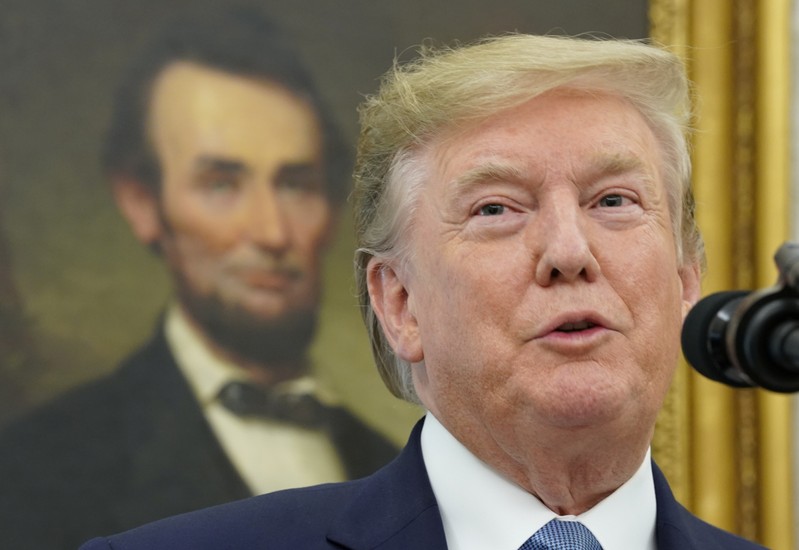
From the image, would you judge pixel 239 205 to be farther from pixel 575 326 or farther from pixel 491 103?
pixel 575 326

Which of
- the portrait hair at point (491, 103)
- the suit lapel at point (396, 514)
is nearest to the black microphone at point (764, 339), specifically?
the suit lapel at point (396, 514)

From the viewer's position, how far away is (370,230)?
2785 millimetres

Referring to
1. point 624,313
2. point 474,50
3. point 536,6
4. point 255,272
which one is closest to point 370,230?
point 474,50

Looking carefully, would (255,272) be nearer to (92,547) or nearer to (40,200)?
(40,200)

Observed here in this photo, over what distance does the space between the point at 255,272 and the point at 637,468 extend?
2.01 m

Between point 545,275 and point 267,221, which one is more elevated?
point 545,275

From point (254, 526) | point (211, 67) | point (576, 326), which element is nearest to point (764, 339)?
point (576, 326)

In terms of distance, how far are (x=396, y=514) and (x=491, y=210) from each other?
2.06ft

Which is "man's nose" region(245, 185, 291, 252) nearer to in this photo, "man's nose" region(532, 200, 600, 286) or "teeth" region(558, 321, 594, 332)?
"man's nose" region(532, 200, 600, 286)

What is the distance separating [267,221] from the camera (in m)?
4.13

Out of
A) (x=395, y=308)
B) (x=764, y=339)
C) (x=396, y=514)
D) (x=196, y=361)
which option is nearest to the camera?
(x=764, y=339)

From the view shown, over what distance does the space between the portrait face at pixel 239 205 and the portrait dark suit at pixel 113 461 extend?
0.89ft

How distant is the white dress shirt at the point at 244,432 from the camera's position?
407 cm

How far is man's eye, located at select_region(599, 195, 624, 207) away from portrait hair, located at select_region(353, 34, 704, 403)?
217 millimetres
